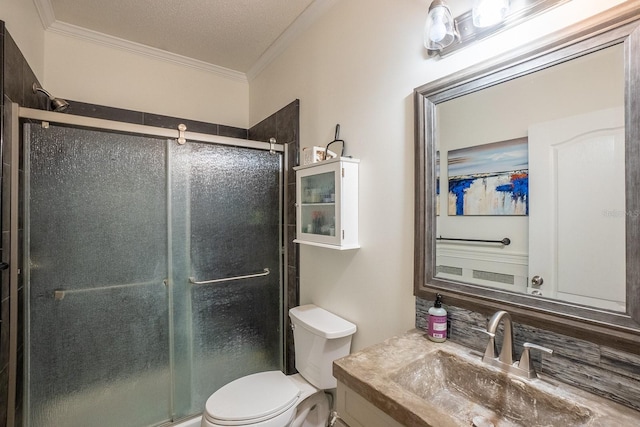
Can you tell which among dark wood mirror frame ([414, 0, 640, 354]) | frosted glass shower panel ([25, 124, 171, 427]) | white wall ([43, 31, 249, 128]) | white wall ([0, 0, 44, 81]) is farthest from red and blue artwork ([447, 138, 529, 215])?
white wall ([43, 31, 249, 128])

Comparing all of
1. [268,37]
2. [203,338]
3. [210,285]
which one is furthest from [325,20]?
[203,338]

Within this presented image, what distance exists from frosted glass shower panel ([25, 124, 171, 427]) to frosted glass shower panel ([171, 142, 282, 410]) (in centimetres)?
13

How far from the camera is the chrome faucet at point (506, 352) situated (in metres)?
0.81

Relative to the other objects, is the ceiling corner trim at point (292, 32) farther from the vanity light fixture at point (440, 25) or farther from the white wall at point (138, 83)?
the vanity light fixture at point (440, 25)

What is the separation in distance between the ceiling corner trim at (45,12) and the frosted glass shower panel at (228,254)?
1142 millimetres

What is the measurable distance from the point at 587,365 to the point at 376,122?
1.10 metres

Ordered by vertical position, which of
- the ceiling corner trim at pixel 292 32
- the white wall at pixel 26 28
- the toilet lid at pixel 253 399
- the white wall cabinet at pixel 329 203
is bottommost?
the toilet lid at pixel 253 399

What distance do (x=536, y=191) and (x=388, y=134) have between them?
612 millimetres

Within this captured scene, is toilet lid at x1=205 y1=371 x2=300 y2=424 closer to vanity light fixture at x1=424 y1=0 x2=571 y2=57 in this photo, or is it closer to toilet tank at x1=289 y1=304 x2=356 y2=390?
toilet tank at x1=289 y1=304 x2=356 y2=390

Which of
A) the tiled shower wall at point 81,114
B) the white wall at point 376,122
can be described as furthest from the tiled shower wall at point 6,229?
the white wall at point 376,122

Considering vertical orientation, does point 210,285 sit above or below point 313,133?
below

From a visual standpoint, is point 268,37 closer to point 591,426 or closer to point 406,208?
point 406,208

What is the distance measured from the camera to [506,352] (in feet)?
2.81

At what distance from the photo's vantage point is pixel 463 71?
102 centimetres
